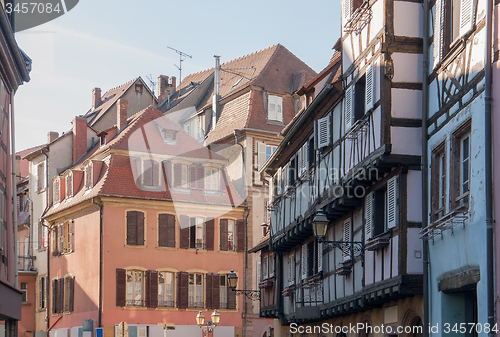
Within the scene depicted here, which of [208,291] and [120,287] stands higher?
[120,287]

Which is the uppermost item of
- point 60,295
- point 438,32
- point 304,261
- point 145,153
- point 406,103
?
point 145,153

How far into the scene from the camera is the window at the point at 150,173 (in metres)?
40.8

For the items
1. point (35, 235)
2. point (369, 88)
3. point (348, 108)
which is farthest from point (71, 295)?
point (369, 88)

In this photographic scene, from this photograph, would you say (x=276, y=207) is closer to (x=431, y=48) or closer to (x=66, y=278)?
(x=431, y=48)

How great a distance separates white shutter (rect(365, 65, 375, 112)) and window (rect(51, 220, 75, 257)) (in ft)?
89.9

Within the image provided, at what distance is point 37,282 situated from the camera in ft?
150

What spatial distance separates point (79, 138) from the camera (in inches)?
1852

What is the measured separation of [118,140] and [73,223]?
188 inches

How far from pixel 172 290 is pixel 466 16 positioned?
29.1m

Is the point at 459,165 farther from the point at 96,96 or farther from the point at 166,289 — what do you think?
the point at 96,96

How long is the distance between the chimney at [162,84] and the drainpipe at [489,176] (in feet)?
141

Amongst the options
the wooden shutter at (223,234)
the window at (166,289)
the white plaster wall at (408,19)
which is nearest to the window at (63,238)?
the window at (166,289)

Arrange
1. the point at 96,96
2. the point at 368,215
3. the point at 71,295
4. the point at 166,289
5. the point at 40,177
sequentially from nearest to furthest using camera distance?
the point at 368,215 < the point at 166,289 < the point at 71,295 < the point at 40,177 < the point at 96,96

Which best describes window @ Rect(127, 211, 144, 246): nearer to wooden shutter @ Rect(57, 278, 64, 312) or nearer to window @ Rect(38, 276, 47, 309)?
wooden shutter @ Rect(57, 278, 64, 312)
